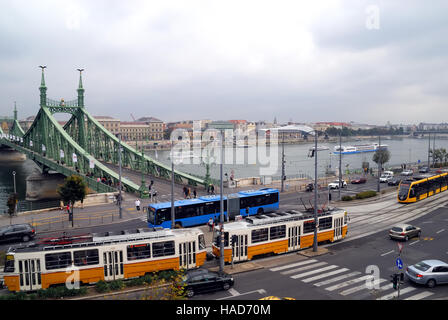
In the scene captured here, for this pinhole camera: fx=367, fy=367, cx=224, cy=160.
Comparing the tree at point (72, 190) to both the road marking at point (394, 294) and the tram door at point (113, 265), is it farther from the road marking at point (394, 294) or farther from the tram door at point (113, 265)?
the road marking at point (394, 294)

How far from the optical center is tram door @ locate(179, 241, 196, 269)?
15.8 metres

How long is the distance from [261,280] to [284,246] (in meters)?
3.74

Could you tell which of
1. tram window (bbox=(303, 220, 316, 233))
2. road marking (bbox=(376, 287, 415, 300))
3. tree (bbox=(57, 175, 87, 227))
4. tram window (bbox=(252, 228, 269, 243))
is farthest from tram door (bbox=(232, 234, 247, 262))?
tree (bbox=(57, 175, 87, 227))

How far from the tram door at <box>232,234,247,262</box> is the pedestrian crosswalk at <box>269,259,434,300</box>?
1.56 meters

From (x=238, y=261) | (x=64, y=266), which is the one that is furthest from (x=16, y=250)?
(x=238, y=261)

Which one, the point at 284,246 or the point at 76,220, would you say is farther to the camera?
the point at 76,220

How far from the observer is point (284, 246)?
1848cm

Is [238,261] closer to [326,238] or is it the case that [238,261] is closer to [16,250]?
[326,238]

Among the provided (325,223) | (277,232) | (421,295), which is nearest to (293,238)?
(277,232)

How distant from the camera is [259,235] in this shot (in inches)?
698

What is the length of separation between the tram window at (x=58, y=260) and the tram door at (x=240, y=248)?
7.04m

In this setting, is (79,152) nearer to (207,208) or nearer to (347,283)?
(207,208)

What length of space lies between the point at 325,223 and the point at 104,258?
11655mm

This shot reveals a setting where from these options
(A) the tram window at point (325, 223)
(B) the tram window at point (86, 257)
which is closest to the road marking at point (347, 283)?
(A) the tram window at point (325, 223)
